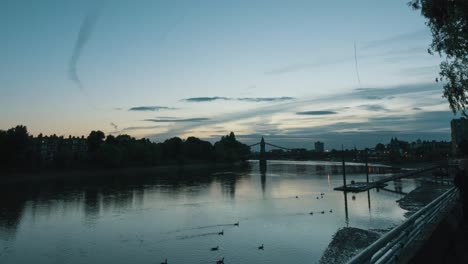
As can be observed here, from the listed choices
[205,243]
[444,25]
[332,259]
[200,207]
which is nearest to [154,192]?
[200,207]

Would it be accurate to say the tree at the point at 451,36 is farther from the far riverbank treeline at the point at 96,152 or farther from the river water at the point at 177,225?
the far riverbank treeline at the point at 96,152

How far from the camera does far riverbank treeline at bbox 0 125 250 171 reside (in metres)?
84.1

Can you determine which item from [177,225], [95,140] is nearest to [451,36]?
[177,225]

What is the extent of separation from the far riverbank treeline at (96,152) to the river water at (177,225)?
26.8 metres

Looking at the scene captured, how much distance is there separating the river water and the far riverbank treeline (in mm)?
26843

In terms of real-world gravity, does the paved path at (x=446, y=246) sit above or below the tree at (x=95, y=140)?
below

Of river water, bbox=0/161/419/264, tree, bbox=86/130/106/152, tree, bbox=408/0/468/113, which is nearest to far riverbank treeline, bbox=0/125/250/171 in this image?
tree, bbox=86/130/106/152

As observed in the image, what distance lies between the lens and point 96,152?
347ft

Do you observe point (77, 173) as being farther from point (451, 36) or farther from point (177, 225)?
point (451, 36)

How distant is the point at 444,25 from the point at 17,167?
92699mm

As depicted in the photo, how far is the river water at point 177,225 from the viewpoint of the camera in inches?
1012

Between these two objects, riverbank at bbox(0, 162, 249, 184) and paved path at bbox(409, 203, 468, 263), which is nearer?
paved path at bbox(409, 203, 468, 263)

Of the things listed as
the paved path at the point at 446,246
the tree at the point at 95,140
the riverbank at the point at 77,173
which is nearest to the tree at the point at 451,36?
the paved path at the point at 446,246

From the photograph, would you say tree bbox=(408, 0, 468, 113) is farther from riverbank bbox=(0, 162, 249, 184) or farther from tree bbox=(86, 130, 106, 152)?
tree bbox=(86, 130, 106, 152)
